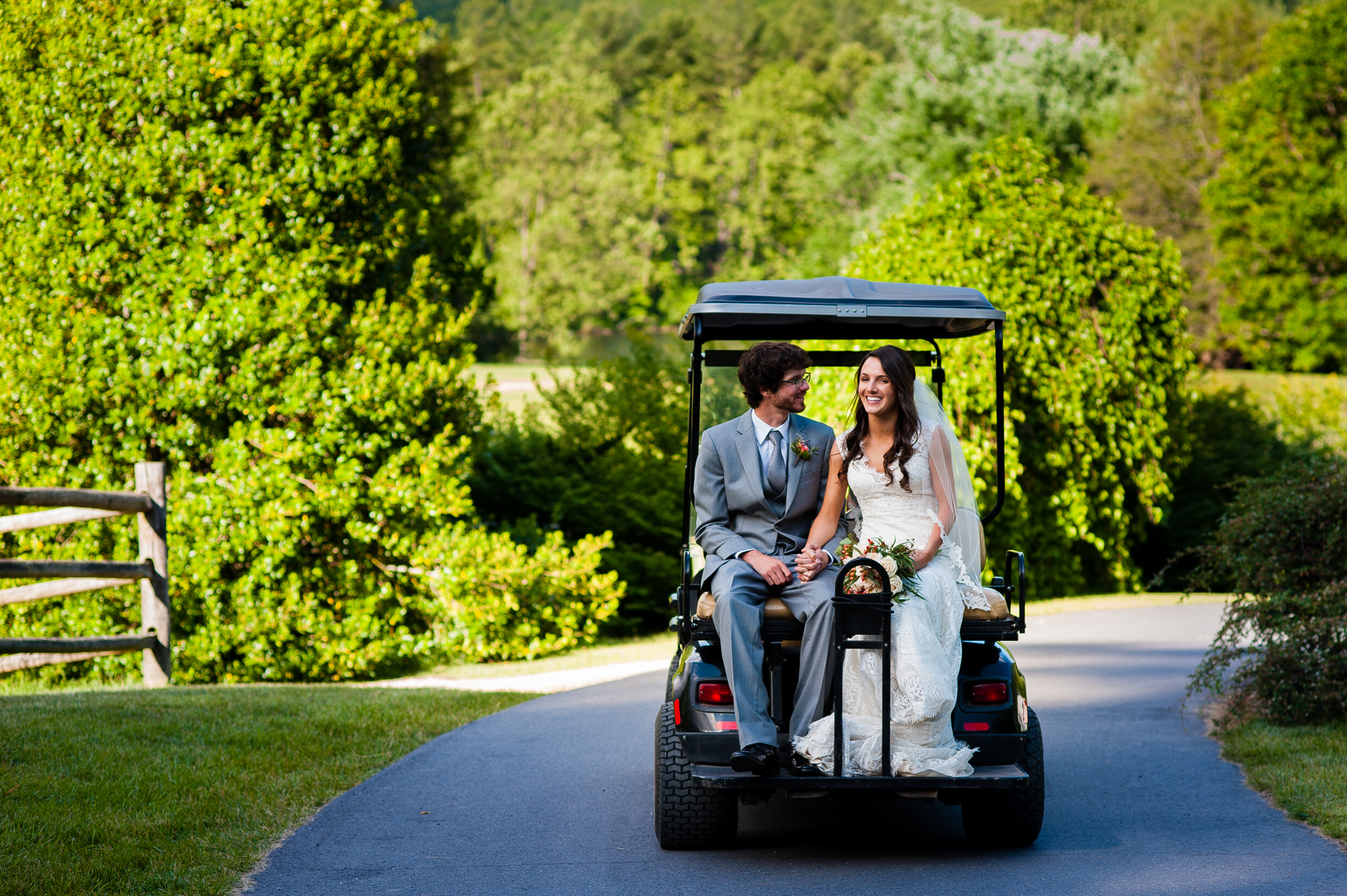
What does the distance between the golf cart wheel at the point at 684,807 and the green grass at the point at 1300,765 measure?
264 cm

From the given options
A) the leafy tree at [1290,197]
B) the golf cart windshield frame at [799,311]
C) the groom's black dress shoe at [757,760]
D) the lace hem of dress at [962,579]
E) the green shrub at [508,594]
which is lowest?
the green shrub at [508,594]

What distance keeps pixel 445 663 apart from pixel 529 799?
6862mm

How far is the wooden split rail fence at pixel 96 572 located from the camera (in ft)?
30.2

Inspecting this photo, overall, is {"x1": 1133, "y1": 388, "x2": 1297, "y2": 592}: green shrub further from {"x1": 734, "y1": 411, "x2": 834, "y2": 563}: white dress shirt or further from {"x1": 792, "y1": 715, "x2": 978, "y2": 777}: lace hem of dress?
{"x1": 792, "y1": 715, "x2": 978, "y2": 777}: lace hem of dress

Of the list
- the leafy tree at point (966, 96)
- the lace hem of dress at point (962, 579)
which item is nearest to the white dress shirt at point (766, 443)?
the lace hem of dress at point (962, 579)

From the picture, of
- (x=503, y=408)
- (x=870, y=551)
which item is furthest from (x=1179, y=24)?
A: (x=870, y=551)

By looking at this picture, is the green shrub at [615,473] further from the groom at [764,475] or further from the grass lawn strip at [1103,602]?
the groom at [764,475]

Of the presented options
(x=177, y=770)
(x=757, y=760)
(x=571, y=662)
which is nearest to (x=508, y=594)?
(x=571, y=662)

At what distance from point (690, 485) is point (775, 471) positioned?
0.63 m

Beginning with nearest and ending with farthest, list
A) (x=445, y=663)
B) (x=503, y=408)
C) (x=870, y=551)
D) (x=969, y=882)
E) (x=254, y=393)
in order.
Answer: (x=969, y=882) → (x=870, y=551) → (x=254, y=393) → (x=445, y=663) → (x=503, y=408)

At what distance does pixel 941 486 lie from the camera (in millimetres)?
5477

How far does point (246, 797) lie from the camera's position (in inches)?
245

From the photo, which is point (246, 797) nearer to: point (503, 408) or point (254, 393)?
point (254, 393)

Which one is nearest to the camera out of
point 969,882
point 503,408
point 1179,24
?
point 969,882
